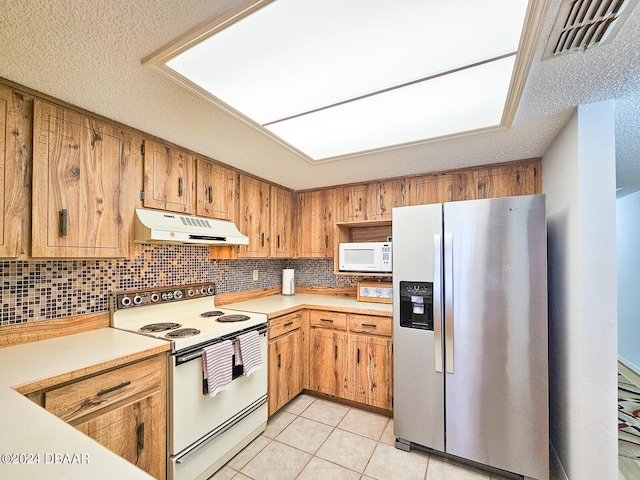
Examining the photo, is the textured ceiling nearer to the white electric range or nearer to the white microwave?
the white microwave

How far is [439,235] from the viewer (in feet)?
6.61

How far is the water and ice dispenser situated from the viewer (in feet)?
6.70

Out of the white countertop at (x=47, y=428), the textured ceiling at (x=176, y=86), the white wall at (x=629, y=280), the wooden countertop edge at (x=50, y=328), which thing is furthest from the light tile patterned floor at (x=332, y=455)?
the white wall at (x=629, y=280)

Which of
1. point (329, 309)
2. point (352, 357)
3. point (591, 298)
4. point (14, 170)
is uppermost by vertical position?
point (14, 170)

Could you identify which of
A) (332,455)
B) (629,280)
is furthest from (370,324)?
(629,280)

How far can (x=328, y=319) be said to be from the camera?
9.03ft

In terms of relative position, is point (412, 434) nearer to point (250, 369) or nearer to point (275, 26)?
point (250, 369)

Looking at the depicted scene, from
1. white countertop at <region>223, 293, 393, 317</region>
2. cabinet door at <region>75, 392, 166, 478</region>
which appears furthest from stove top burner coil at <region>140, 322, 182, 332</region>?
white countertop at <region>223, 293, 393, 317</region>

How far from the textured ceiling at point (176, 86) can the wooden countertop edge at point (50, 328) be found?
1.25 metres

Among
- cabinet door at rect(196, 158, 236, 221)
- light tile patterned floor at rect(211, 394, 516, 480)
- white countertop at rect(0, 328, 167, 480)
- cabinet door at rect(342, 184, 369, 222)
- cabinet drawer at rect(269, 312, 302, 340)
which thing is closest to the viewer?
white countertop at rect(0, 328, 167, 480)

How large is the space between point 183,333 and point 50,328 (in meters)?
0.73

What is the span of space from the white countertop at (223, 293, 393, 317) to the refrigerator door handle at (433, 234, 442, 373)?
0.56m

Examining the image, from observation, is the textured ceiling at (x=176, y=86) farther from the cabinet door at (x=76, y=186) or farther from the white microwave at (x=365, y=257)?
the white microwave at (x=365, y=257)

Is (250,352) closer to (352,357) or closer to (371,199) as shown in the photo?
(352,357)
